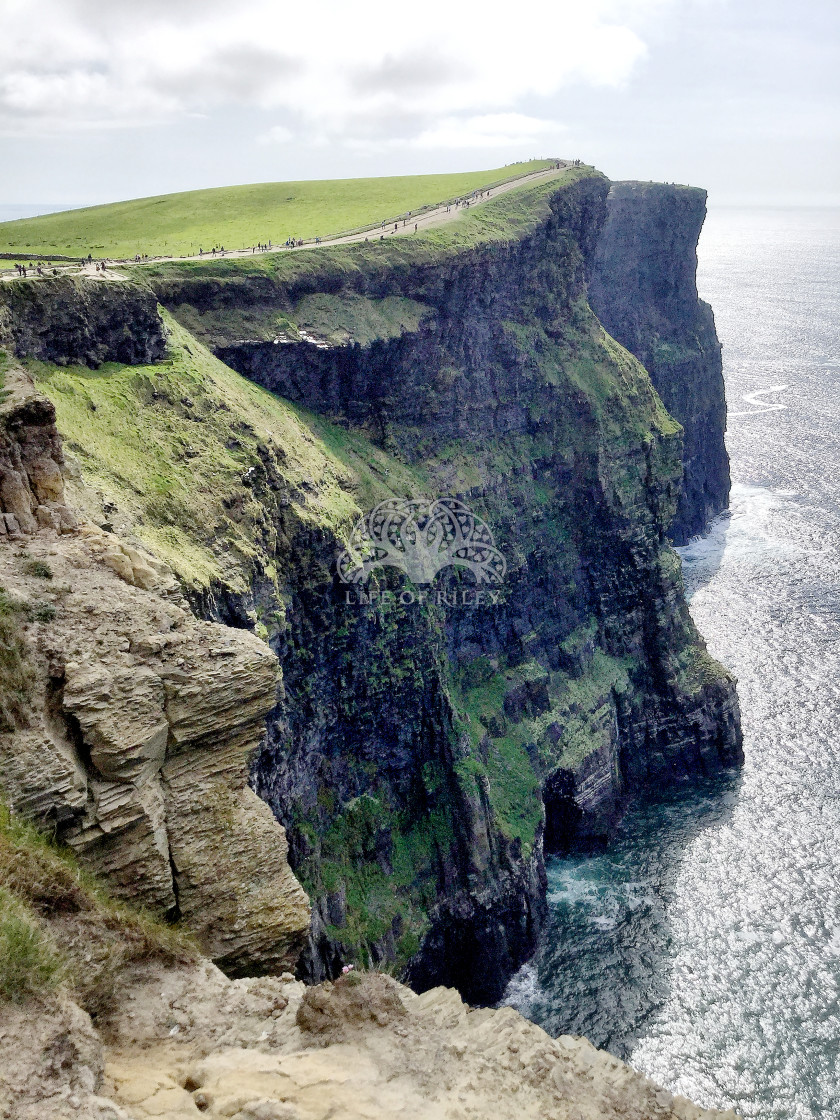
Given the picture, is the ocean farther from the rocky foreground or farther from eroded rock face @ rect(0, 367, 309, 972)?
eroded rock face @ rect(0, 367, 309, 972)

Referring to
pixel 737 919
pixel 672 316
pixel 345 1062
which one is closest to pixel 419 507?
pixel 737 919

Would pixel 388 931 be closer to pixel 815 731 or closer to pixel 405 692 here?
pixel 405 692

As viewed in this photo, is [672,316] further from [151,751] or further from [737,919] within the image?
[151,751]

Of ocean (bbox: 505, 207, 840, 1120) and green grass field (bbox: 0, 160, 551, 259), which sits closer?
ocean (bbox: 505, 207, 840, 1120)

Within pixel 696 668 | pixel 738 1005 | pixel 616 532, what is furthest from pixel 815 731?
pixel 738 1005

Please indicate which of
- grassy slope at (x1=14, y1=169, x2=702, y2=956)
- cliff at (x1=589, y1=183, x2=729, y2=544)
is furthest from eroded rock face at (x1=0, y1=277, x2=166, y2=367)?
cliff at (x1=589, y1=183, x2=729, y2=544)

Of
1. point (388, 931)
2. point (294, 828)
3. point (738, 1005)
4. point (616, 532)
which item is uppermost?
point (616, 532)
